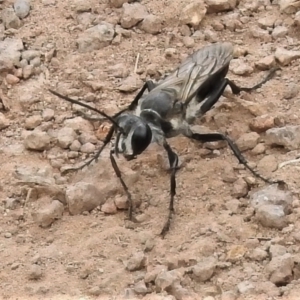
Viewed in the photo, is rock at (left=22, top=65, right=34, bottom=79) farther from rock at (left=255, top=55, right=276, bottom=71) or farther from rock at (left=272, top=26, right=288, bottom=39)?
rock at (left=272, top=26, right=288, bottom=39)

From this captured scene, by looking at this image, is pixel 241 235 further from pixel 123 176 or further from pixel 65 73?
pixel 65 73

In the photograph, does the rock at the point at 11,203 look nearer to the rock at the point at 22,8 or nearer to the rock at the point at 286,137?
the rock at the point at 286,137

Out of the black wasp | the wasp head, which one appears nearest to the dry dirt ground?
the black wasp

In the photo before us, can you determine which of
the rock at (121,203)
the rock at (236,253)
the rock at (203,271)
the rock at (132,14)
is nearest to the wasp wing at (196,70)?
the rock at (132,14)

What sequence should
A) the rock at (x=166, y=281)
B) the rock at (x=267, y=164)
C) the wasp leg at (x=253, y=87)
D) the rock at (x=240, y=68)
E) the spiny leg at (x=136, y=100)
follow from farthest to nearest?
the rock at (x=240, y=68)
the wasp leg at (x=253, y=87)
the spiny leg at (x=136, y=100)
the rock at (x=267, y=164)
the rock at (x=166, y=281)

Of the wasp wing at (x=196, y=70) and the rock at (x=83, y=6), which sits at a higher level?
the wasp wing at (x=196, y=70)
